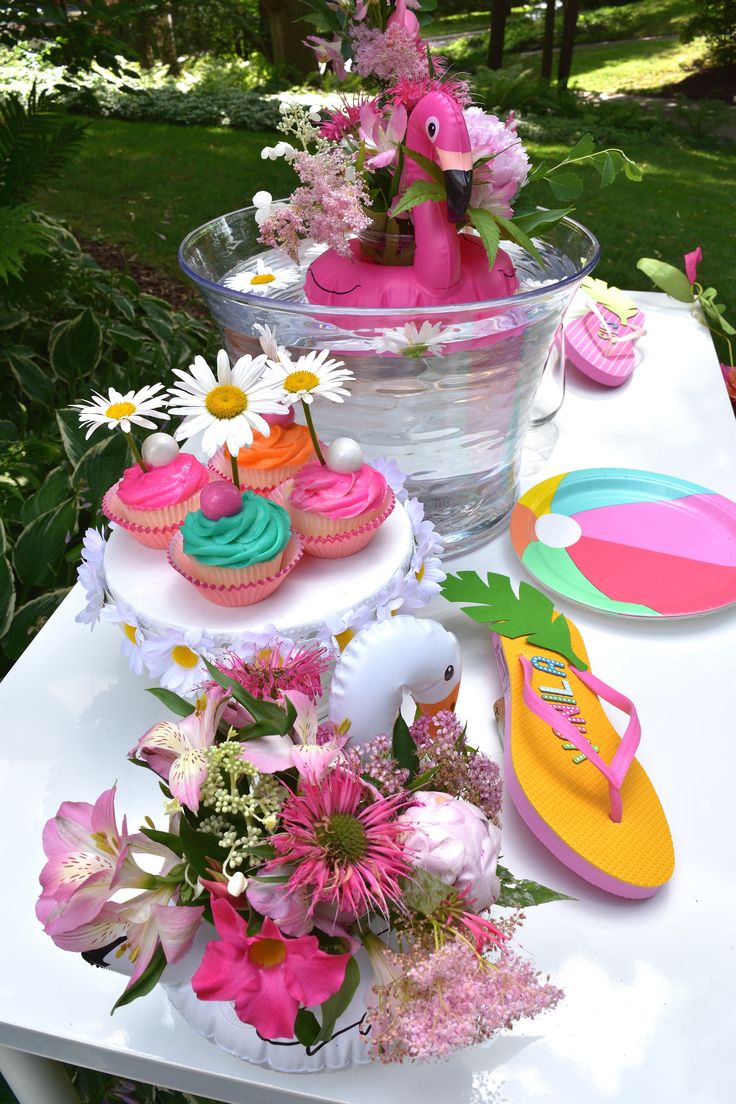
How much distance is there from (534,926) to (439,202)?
56 cm

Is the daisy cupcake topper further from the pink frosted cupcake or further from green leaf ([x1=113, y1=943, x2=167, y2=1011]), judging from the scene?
green leaf ([x1=113, y1=943, x2=167, y2=1011])

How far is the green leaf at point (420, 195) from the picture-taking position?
26.4 inches

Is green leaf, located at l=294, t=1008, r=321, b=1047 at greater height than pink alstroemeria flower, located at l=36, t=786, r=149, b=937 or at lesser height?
lesser

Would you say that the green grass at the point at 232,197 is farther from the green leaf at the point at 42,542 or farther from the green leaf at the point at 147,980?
the green leaf at the point at 147,980

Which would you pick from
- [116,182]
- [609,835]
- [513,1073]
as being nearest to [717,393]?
[609,835]

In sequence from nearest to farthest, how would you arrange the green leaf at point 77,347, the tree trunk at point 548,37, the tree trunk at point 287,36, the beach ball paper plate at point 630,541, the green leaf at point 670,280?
the beach ball paper plate at point 630,541
the green leaf at point 670,280
the green leaf at point 77,347
the tree trunk at point 287,36
the tree trunk at point 548,37

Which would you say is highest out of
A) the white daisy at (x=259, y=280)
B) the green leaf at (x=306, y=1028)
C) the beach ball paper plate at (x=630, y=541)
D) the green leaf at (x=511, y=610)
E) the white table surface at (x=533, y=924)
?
the white daisy at (x=259, y=280)

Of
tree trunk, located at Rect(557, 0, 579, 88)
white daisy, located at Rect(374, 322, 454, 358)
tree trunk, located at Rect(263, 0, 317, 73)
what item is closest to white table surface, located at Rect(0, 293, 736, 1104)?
white daisy, located at Rect(374, 322, 454, 358)

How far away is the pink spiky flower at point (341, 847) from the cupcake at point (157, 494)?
28 cm

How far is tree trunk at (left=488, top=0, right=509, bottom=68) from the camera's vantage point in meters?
5.83

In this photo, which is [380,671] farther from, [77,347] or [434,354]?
[77,347]

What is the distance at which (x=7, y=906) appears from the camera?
1.84ft

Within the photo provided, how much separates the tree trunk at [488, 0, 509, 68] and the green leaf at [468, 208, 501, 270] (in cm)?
620

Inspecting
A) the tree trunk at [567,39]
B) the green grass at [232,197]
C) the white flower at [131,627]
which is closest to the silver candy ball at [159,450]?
the white flower at [131,627]
